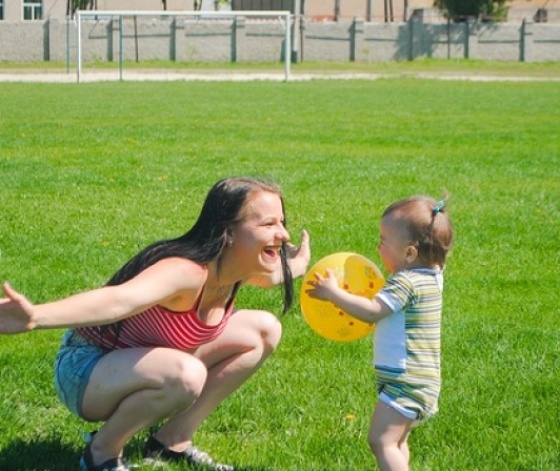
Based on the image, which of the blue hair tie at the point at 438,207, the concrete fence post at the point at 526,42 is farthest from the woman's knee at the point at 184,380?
the concrete fence post at the point at 526,42

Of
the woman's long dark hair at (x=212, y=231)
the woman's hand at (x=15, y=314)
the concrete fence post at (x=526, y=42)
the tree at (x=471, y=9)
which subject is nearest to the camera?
the woman's hand at (x=15, y=314)

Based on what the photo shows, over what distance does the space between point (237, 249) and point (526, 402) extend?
1616 mm

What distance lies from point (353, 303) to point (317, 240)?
14.6ft

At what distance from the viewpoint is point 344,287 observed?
160 inches

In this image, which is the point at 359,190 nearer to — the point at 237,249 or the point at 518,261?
the point at 518,261

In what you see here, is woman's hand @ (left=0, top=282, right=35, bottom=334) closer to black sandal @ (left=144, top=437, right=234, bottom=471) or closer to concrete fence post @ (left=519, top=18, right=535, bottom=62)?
black sandal @ (left=144, top=437, right=234, bottom=471)

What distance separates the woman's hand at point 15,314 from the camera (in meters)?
3.29

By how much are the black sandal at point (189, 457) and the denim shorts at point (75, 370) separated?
37cm

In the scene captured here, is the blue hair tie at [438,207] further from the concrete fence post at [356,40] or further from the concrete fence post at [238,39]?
the concrete fence post at [356,40]

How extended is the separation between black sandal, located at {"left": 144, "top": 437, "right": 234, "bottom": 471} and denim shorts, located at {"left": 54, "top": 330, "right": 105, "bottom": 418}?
1.21 feet

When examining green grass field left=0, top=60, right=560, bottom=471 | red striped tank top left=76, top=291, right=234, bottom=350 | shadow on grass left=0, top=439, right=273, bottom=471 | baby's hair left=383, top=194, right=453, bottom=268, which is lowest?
green grass field left=0, top=60, right=560, bottom=471

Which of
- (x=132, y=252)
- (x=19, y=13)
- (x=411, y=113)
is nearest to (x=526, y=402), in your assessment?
(x=132, y=252)

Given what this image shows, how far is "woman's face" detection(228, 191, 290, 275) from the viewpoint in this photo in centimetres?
400

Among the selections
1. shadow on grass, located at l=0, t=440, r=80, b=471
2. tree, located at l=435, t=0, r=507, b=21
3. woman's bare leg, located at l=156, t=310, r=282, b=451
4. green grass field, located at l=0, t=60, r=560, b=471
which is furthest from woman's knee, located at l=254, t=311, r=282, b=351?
tree, located at l=435, t=0, r=507, b=21
